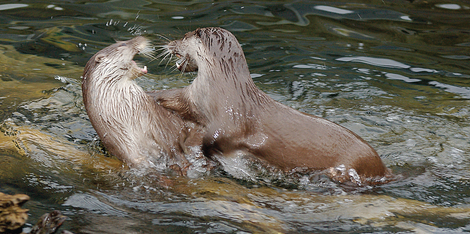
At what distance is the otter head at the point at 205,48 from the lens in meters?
3.39

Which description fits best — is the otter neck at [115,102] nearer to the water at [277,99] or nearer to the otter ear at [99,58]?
the otter ear at [99,58]

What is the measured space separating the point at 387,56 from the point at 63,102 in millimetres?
3714

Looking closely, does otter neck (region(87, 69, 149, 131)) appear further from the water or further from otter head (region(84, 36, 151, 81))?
the water

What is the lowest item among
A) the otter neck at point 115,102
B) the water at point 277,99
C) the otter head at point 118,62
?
the water at point 277,99

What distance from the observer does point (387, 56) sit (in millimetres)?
5867

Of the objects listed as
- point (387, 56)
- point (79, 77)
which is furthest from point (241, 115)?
point (387, 56)

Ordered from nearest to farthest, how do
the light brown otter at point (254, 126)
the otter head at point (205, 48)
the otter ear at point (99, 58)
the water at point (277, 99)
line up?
the water at point (277, 99) < the light brown otter at point (254, 126) < the otter ear at point (99, 58) < the otter head at point (205, 48)

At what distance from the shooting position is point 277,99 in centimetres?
466

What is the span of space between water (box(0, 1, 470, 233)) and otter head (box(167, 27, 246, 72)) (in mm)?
800

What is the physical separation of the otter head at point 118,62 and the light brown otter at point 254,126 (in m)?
0.39

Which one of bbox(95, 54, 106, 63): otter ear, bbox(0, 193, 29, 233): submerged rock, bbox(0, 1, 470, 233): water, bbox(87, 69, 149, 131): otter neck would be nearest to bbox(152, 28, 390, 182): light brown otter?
bbox(0, 1, 470, 233): water

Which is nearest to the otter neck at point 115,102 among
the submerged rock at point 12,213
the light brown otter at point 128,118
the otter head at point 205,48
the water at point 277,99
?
the light brown otter at point 128,118

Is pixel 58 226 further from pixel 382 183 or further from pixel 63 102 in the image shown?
pixel 63 102

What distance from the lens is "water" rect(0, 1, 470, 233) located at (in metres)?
2.66
